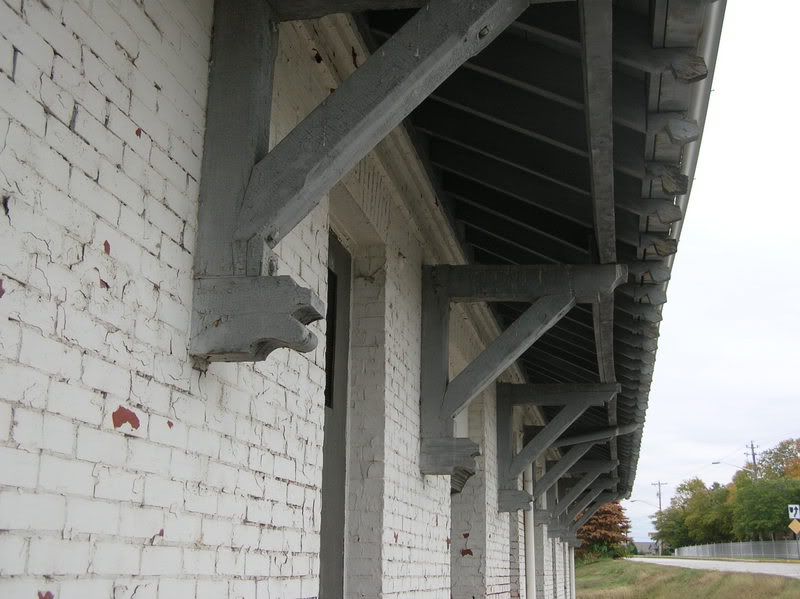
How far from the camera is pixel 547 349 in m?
11.2

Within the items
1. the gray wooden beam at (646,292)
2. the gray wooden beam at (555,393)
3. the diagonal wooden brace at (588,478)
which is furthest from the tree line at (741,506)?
the gray wooden beam at (646,292)

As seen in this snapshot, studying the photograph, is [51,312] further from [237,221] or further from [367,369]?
[367,369]

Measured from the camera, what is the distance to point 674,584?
37.5 m

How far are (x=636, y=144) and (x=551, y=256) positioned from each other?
214 cm

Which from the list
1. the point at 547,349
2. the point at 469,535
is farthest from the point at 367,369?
the point at 547,349

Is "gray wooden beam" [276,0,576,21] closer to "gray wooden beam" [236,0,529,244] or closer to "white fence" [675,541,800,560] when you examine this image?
"gray wooden beam" [236,0,529,244]

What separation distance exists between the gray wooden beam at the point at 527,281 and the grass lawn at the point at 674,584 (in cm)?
2316

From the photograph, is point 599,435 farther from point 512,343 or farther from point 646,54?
point 646,54

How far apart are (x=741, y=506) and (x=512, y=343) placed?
2652 inches

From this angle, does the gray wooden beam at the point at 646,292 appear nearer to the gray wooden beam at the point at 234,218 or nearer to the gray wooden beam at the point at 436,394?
the gray wooden beam at the point at 436,394

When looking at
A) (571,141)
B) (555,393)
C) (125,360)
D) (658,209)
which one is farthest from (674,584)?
(125,360)

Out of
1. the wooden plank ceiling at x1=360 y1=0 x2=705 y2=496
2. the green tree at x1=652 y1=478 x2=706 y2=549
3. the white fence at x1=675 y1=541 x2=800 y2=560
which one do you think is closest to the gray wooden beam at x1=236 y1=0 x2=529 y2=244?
the wooden plank ceiling at x1=360 y1=0 x2=705 y2=496

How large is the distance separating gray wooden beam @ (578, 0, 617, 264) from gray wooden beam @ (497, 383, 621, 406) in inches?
175

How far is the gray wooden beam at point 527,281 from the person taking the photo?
6281mm
